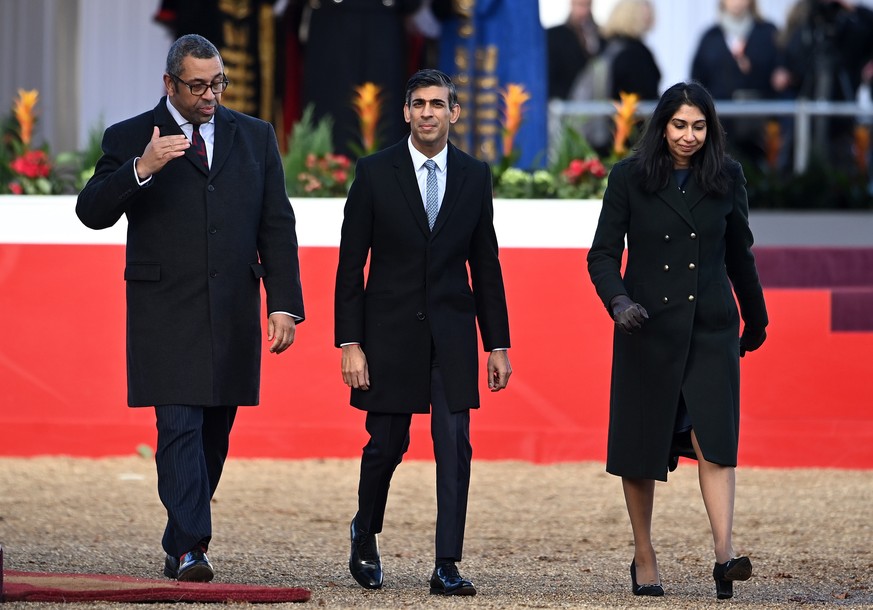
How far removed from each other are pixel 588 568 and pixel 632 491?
30.9 inches

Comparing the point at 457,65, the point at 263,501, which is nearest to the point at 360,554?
the point at 263,501

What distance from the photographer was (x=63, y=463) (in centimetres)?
855

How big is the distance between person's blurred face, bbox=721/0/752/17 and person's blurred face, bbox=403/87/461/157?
A: 8.01 meters

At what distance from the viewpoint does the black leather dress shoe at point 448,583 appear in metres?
5.34

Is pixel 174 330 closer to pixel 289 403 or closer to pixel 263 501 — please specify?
pixel 263 501

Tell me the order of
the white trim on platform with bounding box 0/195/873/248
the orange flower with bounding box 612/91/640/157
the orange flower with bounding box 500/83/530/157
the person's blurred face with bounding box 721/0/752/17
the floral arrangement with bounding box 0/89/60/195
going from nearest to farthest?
the white trim on platform with bounding box 0/195/873/248
the orange flower with bounding box 612/91/640/157
the floral arrangement with bounding box 0/89/60/195
the orange flower with bounding box 500/83/530/157
the person's blurred face with bounding box 721/0/752/17

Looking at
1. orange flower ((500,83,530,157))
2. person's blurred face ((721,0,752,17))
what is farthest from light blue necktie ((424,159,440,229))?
person's blurred face ((721,0,752,17))

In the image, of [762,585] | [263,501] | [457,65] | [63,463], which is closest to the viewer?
[762,585]

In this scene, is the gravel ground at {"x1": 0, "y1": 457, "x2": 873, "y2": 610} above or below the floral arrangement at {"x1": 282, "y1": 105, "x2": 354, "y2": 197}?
below

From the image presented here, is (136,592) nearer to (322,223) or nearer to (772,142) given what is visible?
(322,223)

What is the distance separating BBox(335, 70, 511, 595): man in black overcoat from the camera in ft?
18.0

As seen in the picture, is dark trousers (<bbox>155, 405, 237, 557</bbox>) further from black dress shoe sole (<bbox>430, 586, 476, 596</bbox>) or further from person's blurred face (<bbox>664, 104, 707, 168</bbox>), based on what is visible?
person's blurred face (<bbox>664, 104, 707, 168</bbox>)

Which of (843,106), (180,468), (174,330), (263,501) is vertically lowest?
(263,501)

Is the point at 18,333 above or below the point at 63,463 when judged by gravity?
above
